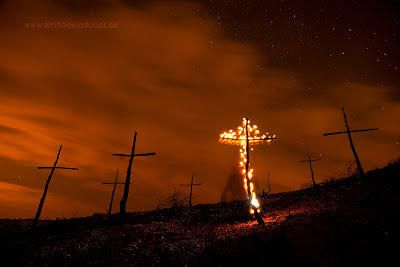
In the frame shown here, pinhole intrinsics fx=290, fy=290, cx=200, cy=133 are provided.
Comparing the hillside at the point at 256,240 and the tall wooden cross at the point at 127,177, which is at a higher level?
the tall wooden cross at the point at 127,177

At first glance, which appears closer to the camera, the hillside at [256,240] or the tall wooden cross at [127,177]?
the hillside at [256,240]

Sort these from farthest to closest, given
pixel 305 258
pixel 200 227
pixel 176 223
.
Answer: pixel 176 223 < pixel 200 227 < pixel 305 258

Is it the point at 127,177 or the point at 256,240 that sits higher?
the point at 127,177

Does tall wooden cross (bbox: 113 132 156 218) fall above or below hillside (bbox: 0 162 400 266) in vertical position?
above

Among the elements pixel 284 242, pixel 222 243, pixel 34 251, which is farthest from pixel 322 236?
pixel 34 251

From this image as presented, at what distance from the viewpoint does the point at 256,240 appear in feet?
Answer: 51.8

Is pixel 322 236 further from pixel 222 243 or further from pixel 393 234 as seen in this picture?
pixel 222 243

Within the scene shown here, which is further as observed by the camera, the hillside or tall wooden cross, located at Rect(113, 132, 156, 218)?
tall wooden cross, located at Rect(113, 132, 156, 218)

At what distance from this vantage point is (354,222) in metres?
15.4

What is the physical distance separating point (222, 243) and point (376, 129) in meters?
23.1

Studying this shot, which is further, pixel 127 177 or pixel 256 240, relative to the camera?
pixel 127 177

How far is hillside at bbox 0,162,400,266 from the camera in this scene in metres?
12.5

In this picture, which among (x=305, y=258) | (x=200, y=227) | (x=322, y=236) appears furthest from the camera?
(x=200, y=227)

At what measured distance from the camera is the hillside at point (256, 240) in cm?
1246
